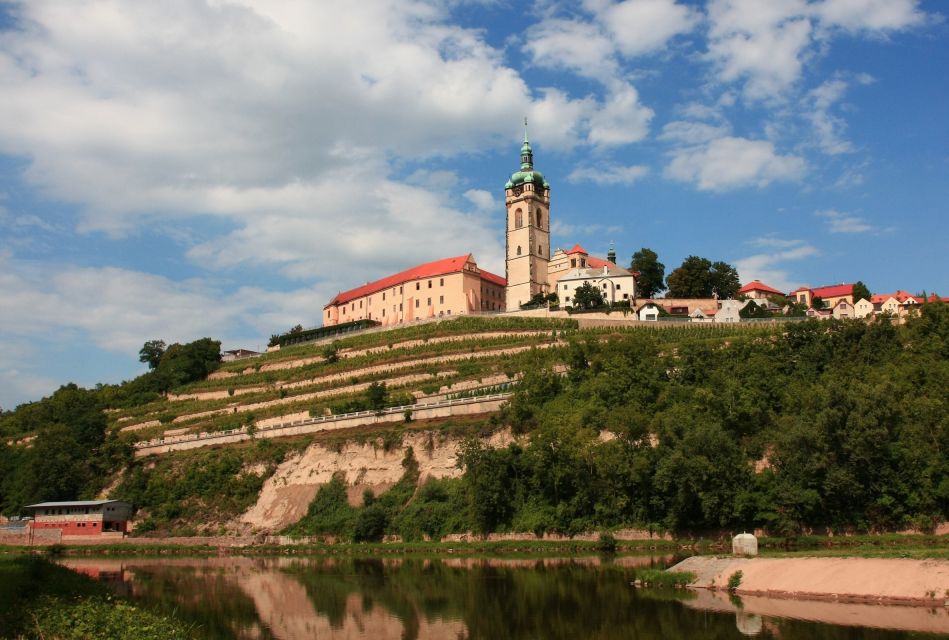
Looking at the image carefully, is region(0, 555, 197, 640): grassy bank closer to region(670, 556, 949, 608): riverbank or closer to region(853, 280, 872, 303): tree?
region(670, 556, 949, 608): riverbank

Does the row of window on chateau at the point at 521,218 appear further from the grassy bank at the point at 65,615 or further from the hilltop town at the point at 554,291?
the grassy bank at the point at 65,615

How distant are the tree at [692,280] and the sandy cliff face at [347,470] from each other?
1579 inches

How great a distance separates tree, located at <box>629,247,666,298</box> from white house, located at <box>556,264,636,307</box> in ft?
7.25

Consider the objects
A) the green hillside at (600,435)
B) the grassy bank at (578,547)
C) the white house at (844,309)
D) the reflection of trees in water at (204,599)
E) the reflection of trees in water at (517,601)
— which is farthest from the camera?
the white house at (844,309)

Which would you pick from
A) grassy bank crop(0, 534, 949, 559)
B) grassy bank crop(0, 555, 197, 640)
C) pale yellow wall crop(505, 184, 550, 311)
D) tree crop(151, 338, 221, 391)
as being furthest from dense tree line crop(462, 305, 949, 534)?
tree crop(151, 338, 221, 391)

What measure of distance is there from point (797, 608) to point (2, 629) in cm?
2532

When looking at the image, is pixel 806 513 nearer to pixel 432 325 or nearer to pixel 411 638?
pixel 411 638

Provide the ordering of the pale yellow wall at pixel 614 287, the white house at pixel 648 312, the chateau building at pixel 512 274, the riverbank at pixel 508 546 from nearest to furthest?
the riverbank at pixel 508 546 < the white house at pixel 648 312 < the pale yellow wall at pixel 614 287 < the chateau building at pixel 512 274

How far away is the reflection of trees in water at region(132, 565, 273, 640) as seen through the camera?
30641 millimetres

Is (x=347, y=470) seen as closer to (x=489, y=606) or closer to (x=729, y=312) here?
(x=489, y=606)

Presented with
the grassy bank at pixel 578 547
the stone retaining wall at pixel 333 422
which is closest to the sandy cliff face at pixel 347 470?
the grassy bank at pixel 578 547

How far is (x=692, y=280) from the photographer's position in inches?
3627

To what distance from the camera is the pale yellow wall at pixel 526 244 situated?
103188 mm

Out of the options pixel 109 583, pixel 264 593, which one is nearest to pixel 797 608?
pixel 264 593
